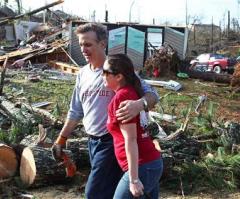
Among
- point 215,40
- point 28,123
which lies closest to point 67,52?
point 28,123

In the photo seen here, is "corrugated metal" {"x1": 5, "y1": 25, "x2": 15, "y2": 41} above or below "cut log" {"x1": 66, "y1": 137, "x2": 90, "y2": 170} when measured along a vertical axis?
below

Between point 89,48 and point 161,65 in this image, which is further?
point 161,65

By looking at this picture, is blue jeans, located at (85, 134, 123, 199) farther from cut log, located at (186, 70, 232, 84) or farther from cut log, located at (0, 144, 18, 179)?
cut log, located at (186, 70, 232, 84)

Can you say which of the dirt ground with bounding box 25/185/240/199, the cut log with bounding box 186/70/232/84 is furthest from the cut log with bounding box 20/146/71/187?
the cut log with bounding box 186/70/232/84

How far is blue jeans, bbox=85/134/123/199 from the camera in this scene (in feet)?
11.2

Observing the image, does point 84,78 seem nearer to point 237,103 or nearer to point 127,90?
point 127,90

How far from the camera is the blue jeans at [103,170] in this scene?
3.42 metres

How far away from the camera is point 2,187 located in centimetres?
566

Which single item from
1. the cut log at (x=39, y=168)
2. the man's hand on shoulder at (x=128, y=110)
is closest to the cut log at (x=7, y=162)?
the cut log at (x=39, y=168)

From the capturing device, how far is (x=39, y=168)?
18.6 feet

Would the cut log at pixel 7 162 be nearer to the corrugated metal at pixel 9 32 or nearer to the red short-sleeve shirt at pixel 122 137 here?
the red short-sleeve shirt at pixel 122 137

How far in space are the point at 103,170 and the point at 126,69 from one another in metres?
0.83

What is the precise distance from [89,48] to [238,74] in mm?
12245

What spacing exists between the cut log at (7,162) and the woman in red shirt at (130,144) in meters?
3.18
